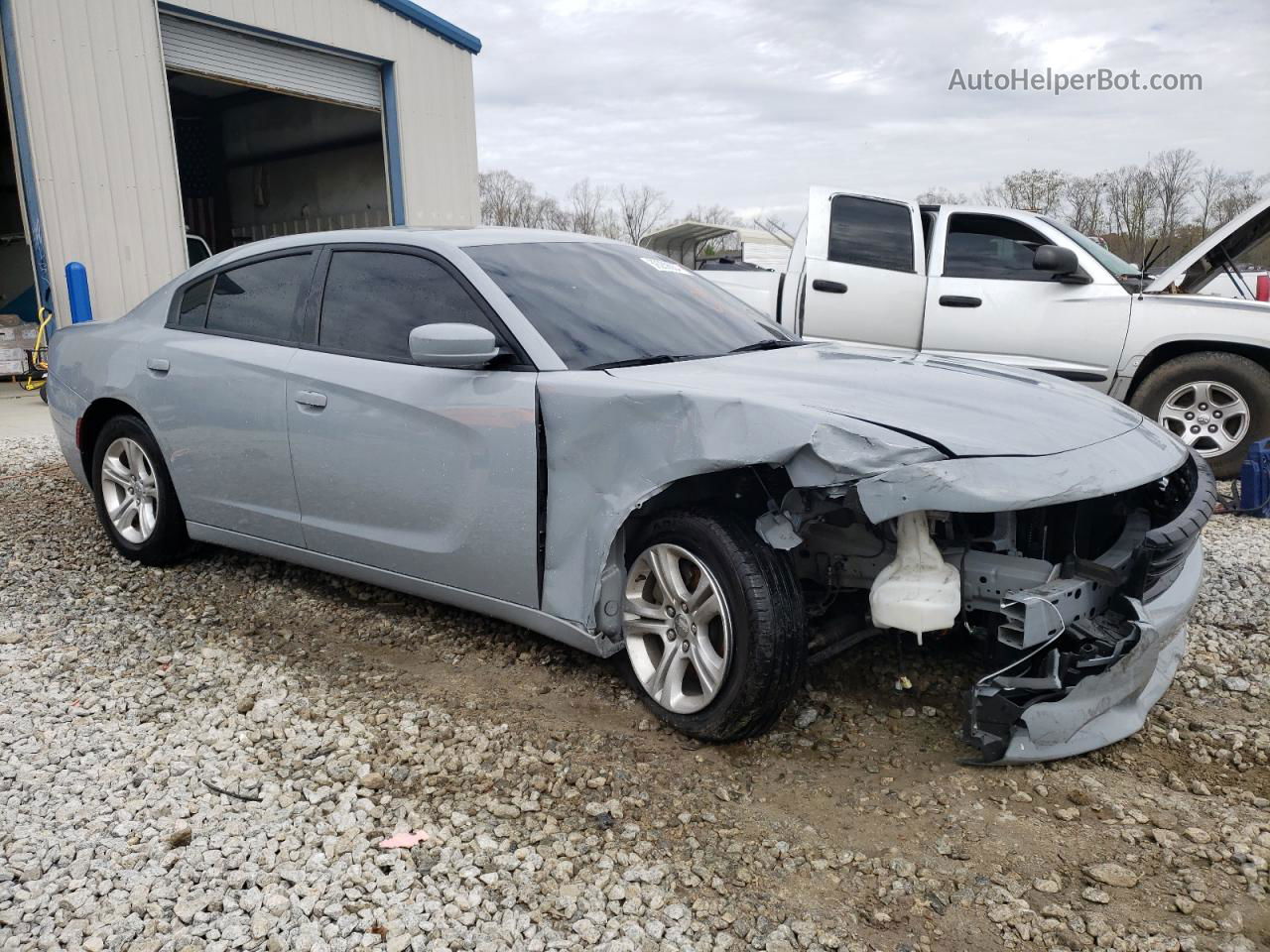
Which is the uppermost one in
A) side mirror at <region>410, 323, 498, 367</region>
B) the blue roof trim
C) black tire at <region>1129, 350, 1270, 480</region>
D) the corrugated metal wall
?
the blue roof trim

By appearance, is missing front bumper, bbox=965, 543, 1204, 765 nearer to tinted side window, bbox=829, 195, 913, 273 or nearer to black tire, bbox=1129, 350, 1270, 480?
black tire, bbox=1129, 350, 1270, 480

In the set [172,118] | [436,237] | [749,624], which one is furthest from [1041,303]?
[172,118]

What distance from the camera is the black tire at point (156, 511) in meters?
4.55

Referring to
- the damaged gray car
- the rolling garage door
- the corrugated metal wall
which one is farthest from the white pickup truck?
the rolling garage door

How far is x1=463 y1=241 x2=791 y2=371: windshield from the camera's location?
3.36 metres

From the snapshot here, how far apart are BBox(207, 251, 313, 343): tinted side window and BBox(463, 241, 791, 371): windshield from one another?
0.90 meters

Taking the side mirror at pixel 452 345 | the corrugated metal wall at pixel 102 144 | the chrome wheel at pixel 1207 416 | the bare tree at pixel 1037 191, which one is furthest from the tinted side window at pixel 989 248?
the bare tree at pixel 1037 191

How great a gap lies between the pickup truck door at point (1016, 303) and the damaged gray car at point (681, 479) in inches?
127

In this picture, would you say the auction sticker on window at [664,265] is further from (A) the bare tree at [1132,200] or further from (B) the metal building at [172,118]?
(A) the bare tree at [1132,200]

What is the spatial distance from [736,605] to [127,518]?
3412 millimetres

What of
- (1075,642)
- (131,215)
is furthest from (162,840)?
(131,215)

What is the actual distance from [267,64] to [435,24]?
2.45 metres

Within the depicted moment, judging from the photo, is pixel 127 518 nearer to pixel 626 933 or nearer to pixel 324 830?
pixel 324 830

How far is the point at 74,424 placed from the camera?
4.94 metres
